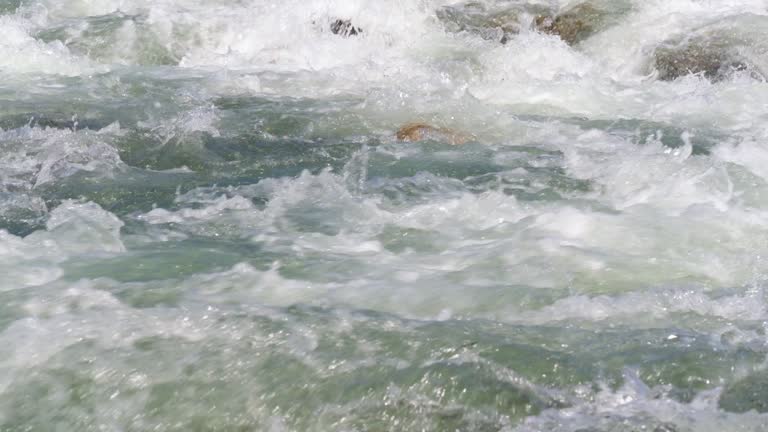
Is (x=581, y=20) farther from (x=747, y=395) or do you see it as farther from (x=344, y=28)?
(x=747, y=395)

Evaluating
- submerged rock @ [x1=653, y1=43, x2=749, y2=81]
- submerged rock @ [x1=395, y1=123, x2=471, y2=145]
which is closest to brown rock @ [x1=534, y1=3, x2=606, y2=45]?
submerged rock @ [x1=653, y1=43, x2=749, y2=81]

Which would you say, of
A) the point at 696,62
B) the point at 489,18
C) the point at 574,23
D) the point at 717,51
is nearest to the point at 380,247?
the point at 696,62

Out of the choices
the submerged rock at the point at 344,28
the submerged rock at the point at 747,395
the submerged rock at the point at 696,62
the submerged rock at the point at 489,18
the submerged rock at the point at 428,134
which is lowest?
the submerged rock at the point at 344,28

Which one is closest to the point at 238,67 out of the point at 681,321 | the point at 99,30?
the point at 99,30

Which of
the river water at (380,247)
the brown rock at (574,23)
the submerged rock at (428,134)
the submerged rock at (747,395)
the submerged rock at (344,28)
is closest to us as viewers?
the submerged rock at (747,395)

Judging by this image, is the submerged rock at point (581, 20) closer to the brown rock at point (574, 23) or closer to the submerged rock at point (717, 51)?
the brown rock at point (574, 23)

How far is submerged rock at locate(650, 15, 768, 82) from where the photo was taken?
939 centimetres

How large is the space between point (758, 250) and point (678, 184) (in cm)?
104

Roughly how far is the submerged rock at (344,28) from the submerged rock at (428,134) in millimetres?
4830

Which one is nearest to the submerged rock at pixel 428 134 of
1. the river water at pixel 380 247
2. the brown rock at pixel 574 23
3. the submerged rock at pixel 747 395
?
the river water at pixel 380 247

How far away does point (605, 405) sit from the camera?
2.96 metres

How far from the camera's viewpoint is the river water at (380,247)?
10.2ft

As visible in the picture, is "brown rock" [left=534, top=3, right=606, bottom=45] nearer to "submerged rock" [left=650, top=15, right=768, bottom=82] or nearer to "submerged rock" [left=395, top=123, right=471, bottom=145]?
"submerged rock" [left=650, top=15, right=768, bottom=82]

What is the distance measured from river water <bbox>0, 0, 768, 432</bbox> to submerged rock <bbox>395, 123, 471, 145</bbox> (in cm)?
9
